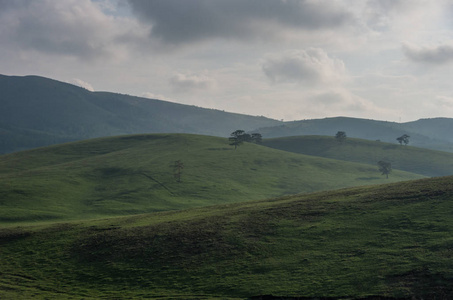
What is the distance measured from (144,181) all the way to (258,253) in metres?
100

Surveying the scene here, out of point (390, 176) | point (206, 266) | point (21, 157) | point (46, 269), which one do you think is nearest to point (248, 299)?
point (206, 266)

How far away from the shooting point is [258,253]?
43625 mm

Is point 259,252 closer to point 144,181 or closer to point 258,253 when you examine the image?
point 258,253

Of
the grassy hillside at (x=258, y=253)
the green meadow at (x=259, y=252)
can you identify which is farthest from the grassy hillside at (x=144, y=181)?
the grassy hillside at (x=258, y=253)

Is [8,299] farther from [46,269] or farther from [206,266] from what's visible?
[206,266]

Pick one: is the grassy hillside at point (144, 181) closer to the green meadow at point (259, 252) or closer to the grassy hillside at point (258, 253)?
the green meadow at point (259, 252)

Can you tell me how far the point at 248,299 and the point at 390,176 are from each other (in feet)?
564

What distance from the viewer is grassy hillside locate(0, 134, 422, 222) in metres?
102

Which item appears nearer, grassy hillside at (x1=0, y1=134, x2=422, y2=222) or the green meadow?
the green meadow

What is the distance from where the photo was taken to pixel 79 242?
52.8 metres

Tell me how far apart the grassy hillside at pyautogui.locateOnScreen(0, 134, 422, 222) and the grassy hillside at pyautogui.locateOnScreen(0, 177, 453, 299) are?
40.6 metres

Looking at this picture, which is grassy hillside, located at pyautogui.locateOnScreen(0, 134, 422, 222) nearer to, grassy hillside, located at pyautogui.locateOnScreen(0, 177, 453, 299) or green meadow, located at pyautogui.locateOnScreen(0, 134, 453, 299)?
green meadow, located at pyautogui.locateOnScreen(0, 134, 453, 299)

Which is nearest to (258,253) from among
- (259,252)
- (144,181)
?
(259,252)

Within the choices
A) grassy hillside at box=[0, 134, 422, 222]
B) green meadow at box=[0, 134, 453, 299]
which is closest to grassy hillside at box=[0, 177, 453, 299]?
green meadow at box=[0, 134, 453, 299]
